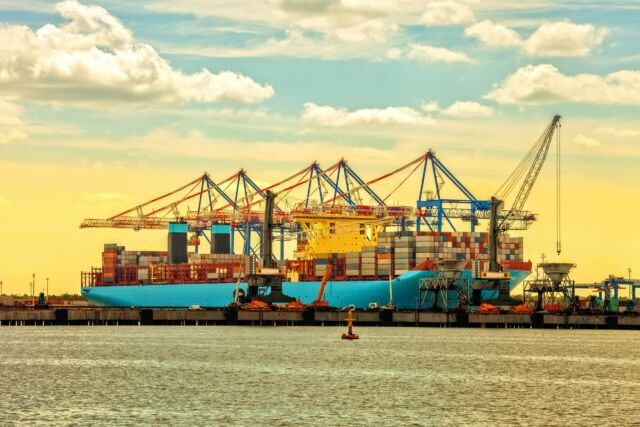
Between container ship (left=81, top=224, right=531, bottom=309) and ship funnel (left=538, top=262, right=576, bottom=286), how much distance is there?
36.2 feet

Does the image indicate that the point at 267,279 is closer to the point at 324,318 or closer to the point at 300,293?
the point at 324,318

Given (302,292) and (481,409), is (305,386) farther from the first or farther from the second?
(302,292)

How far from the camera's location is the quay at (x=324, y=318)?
129 m

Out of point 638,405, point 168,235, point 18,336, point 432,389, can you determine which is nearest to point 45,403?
point 432,389

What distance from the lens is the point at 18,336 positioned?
124m

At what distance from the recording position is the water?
56031 mm

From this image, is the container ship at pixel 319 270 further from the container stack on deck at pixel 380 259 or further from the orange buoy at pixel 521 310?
the orange buoy at pixel 521 310

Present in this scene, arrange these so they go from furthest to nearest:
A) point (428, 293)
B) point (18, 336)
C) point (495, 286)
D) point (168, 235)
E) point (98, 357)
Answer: point (168, 235) < point (428, 293) < point (495, 286) < point (18, 336) < point (98, 357)

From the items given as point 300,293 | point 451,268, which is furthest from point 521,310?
point 300,293

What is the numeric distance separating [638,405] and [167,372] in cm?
2983

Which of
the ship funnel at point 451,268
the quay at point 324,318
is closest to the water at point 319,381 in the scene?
the quay at point 324,318

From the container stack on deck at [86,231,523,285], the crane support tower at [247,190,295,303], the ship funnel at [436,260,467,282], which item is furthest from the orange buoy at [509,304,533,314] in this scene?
the crane support tower at [247,190,295,303]

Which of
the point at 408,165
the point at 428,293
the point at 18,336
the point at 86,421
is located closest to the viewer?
the point at 86,421

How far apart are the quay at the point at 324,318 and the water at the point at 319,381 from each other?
1608 cm
